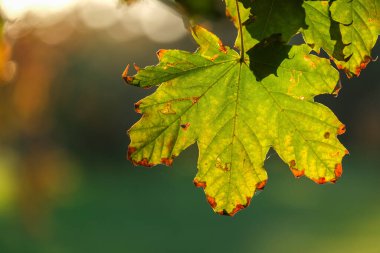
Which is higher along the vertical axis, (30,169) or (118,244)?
(30,169)

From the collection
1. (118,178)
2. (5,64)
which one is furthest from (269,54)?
(118,178)

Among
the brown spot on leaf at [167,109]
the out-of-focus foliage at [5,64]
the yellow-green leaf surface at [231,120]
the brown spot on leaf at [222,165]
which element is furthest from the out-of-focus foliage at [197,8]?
the out-of-focus foliage at [5,64]

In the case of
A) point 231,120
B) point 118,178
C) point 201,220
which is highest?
point 231,120

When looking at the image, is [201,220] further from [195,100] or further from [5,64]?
[195,100]

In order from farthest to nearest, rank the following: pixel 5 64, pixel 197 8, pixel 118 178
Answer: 1. pixel 118 178
2. pixel 5 64
3. pixel 197 8

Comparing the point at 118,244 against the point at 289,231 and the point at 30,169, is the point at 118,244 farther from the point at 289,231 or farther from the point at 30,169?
the point at 30,169

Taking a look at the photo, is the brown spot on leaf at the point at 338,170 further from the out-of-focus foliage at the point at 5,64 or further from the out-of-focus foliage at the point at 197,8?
the out-of-focus foliage at the point at 5,64

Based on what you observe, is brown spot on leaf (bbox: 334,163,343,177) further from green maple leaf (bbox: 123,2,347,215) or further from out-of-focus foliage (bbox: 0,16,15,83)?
out-of-focus foliage (bbox: 0,16,15,83)

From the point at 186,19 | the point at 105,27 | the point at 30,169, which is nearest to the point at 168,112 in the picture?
the point at 186,19
